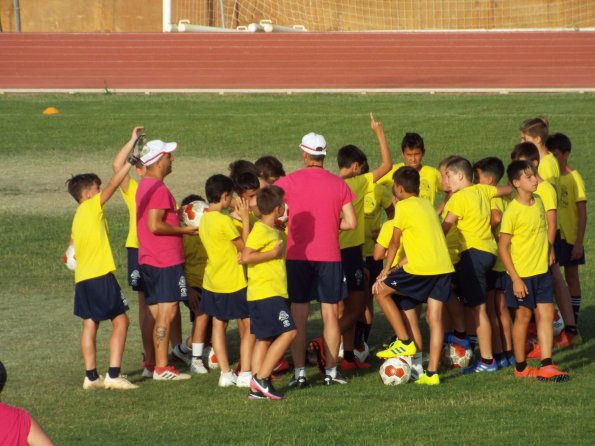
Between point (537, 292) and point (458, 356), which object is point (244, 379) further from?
point (537, 292)

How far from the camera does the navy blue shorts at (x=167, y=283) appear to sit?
389 inches

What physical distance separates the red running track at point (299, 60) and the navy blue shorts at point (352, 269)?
62.2 feet

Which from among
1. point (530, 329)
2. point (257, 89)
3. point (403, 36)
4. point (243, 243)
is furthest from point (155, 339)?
point (403, 36)

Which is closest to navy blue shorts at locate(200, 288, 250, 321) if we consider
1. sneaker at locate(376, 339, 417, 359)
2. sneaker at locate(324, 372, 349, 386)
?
sneaker at locate(324, 372, 349, 386)

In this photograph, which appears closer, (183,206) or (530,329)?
Answer: (183,206)

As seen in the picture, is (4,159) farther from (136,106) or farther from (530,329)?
(530,329)

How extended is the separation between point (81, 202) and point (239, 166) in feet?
4.51

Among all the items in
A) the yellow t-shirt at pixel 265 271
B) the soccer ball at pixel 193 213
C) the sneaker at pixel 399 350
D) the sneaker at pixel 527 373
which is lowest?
the sneaker at pixel 527 373

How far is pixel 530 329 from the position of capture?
36.4ft

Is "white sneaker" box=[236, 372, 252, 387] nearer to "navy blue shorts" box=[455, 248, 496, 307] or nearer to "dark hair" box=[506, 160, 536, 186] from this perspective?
"navy blue shorts" box=[455, 248, 496, 307]

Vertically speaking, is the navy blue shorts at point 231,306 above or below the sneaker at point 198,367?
above

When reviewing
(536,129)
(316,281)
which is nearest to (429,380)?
(316,281)

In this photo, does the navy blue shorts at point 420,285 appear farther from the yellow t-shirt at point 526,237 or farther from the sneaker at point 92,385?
the sneaker at point 92,385

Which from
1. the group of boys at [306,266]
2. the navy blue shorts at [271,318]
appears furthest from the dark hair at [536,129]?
the navy blue shorts at [271,318]
